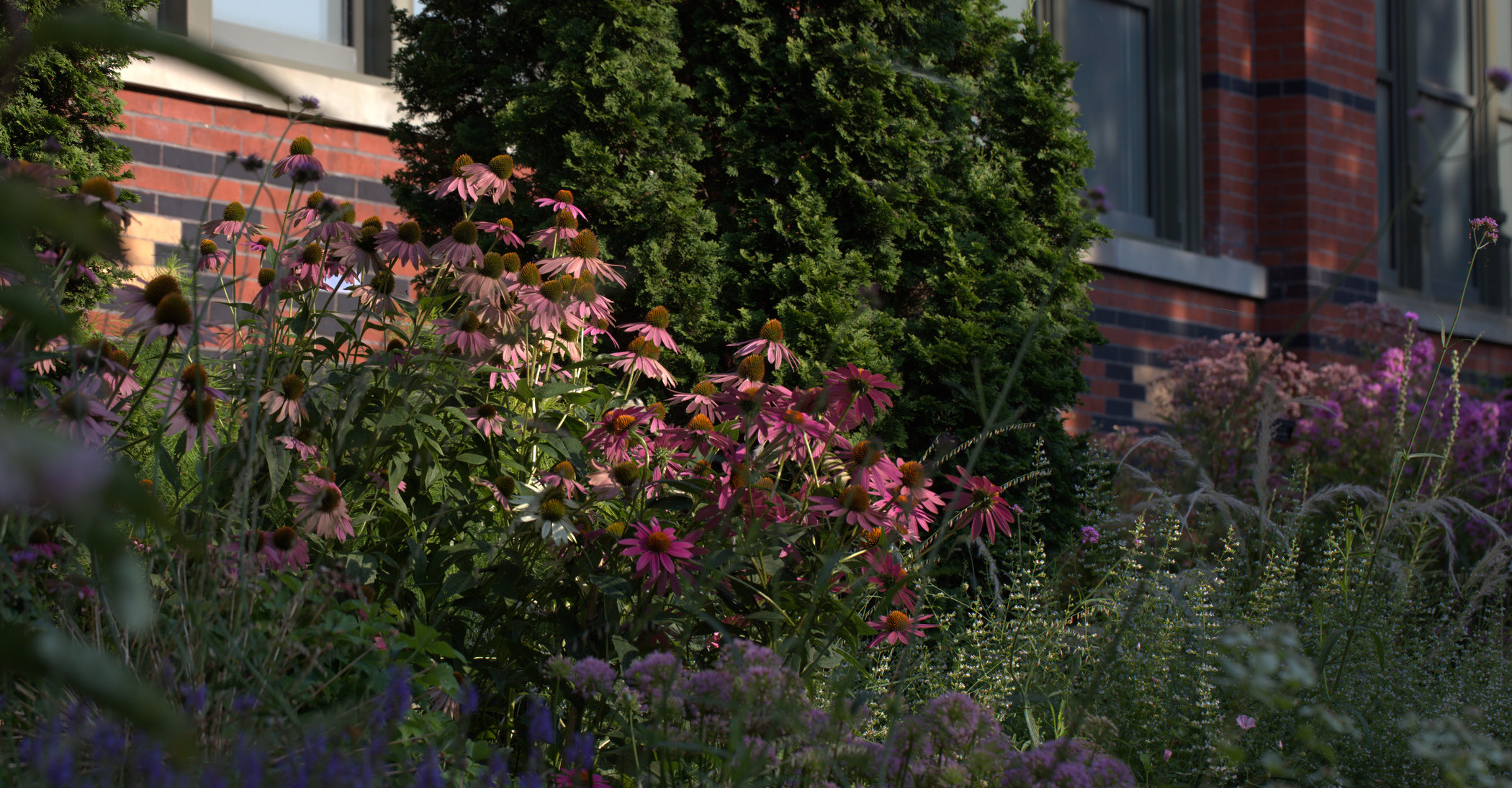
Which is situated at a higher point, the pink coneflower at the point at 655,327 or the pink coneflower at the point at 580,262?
the pink coneflower at the point at 580,262

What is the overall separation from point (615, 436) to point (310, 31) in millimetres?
3604

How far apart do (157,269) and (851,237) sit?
2.41 metres

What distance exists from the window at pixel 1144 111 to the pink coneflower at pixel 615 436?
5.59m

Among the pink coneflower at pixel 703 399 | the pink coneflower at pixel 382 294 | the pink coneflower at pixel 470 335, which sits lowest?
the pink coneflower at pixel 703 399

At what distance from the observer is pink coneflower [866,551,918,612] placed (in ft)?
6.81

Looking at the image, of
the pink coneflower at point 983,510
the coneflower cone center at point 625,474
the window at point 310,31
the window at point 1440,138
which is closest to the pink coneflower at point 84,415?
the coneflower cone center at point 625,474

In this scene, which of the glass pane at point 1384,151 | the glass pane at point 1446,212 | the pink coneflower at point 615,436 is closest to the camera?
the pink coneflower at point 615,436

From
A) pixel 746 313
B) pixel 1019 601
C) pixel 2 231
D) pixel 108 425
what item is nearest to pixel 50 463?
pixel 2 231

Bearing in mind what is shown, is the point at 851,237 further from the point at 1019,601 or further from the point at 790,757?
the point at 790,757

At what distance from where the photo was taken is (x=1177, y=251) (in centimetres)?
686

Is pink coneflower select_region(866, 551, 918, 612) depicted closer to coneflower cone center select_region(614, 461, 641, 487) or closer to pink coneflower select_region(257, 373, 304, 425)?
coneflower cone center select_region(614, 461, 641, 487)

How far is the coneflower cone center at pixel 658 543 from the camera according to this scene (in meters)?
1.87

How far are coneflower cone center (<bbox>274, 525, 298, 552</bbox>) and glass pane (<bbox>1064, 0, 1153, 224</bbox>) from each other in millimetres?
6159

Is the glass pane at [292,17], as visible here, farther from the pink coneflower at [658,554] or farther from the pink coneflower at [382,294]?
the pink coneflower at [658,554]
